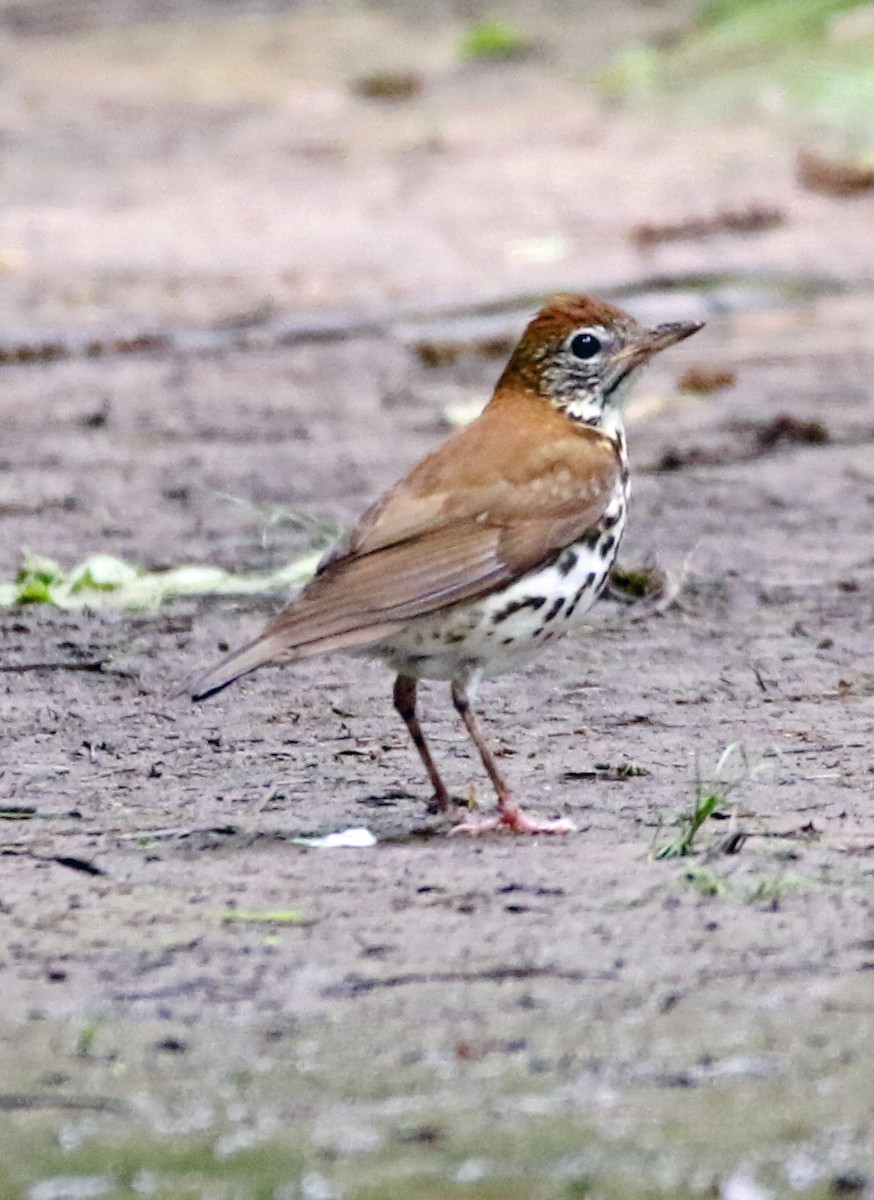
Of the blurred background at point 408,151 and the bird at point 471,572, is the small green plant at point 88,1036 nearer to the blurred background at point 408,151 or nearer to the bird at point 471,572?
the bird at point 471,572

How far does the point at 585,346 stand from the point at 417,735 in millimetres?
1078

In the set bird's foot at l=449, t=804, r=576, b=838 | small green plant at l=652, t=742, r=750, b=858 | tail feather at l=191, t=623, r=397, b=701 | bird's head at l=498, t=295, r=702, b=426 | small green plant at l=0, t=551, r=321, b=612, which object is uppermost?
bird's head at l=498, t=295, r=702, b=426

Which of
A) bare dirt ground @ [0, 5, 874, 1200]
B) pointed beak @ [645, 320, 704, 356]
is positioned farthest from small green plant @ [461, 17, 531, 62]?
pointed beak @ [645, 320, 704, 356]

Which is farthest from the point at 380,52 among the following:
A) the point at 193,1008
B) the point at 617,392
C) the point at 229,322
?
the point at 193,1008

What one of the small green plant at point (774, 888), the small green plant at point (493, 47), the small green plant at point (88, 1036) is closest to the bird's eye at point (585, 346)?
the small green plant at point (774, 888)

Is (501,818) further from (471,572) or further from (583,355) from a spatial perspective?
(583,355)

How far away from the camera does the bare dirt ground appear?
3.97m

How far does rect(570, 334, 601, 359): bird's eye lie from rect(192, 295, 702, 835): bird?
20 cm

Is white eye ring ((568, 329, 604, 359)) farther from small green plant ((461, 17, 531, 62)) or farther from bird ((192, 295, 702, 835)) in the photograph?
small green plant ((461, 17, 531, 62))

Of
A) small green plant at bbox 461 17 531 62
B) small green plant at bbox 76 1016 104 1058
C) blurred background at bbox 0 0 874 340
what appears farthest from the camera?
small green plant at bbox 461 17 531 62

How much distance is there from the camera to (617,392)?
20.3 feet

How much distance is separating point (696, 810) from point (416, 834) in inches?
25.5

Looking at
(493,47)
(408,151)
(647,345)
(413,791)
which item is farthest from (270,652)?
(493,47)

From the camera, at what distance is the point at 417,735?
5.66 meters
